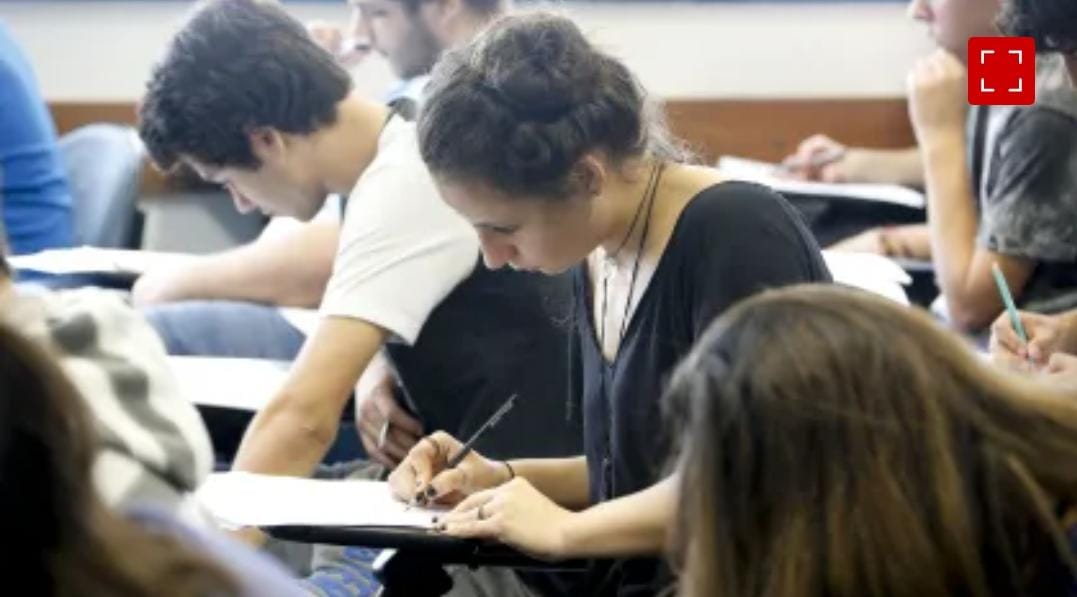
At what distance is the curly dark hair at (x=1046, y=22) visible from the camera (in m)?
2.16

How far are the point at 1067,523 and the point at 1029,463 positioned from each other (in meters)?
0.06

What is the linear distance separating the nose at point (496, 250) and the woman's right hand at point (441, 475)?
0.22 meters

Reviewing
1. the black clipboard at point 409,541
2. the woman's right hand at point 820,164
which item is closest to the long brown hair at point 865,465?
the black clipboard at point 409,541

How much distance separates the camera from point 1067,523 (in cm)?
119

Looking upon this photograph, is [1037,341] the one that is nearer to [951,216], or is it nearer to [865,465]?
[951,216]

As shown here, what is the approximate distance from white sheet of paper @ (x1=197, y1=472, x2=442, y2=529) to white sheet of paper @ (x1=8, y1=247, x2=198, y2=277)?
2.76 ft

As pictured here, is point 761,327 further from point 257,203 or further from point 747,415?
point 257,203

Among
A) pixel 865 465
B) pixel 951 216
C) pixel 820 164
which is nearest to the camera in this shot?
pixel 865 465

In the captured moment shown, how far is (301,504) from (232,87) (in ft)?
2.08

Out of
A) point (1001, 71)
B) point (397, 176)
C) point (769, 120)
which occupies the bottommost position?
point (769, 120)

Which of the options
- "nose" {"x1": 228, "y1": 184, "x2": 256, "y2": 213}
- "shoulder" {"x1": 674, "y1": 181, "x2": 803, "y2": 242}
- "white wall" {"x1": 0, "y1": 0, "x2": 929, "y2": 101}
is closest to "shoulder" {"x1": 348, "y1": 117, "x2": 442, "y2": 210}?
"nose" {"x1": 228, "y1": 184, "x2": 256, "y2": 213}

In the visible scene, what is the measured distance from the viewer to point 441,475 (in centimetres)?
185

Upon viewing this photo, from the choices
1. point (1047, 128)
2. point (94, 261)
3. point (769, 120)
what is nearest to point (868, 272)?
point (1047, 128)

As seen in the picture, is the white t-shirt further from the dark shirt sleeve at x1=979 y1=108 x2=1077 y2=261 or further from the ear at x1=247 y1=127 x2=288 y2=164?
the dark shirt sleeve at x1=979 y1=108 x2=1077 y2=261
